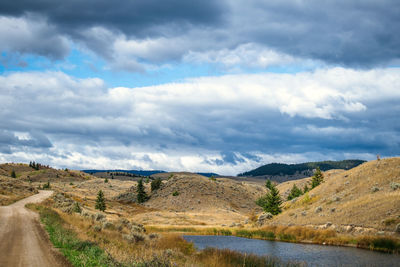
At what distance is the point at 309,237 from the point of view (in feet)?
178

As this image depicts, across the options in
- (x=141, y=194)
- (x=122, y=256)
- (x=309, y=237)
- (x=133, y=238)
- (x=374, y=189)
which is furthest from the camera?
(x=141, y=194)

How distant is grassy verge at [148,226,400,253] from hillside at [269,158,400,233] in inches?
104

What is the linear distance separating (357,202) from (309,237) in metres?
10.5

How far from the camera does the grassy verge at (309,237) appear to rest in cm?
4069

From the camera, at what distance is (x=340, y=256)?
37312mm

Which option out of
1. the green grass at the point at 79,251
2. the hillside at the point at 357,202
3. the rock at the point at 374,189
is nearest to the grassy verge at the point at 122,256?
the green grass at the point at 79,251

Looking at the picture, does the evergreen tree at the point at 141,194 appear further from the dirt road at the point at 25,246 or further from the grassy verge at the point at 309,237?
the dirt road at the point at 25,246

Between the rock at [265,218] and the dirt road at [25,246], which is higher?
the dirt road at [25,246]

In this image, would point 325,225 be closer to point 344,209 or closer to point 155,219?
point 344,209

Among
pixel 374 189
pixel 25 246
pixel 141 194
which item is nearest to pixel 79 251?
pixel 25 246

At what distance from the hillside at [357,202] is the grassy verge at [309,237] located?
2.65 meters

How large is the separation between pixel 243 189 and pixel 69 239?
134 m

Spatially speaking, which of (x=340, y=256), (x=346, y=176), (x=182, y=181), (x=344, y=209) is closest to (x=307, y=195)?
(x=346, y=176)

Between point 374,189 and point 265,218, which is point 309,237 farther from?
point 265,218
